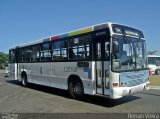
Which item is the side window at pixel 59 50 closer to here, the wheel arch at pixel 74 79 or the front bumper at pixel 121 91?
the wheel arch at pixel 74 79

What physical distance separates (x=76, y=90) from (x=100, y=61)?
2480 millimetres

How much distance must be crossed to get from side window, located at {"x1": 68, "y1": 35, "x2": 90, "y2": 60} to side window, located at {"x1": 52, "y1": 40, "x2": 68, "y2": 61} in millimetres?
509

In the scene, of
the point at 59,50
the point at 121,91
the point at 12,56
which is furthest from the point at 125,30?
the point at 12,56

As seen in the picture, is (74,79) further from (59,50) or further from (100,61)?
(100,61)

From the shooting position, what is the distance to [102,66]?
1117cm

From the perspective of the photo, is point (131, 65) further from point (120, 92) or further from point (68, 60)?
point (68, 60)

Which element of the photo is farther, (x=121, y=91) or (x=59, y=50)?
(x=59, y=50)

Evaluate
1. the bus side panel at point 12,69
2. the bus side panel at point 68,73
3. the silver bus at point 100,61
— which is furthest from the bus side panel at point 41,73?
the bus side panel at point 12,69

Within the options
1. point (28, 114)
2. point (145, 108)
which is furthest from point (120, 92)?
point (28, 114)

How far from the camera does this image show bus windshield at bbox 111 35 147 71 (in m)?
10.6

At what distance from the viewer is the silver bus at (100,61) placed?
10.7m

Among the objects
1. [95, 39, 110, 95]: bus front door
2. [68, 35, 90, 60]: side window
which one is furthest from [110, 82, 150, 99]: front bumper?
[68, 35, 90, 60]: side window

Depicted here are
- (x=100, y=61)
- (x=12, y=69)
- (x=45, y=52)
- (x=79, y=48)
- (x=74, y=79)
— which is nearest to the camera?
(x=100, y=61)

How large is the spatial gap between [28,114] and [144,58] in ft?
18.2
